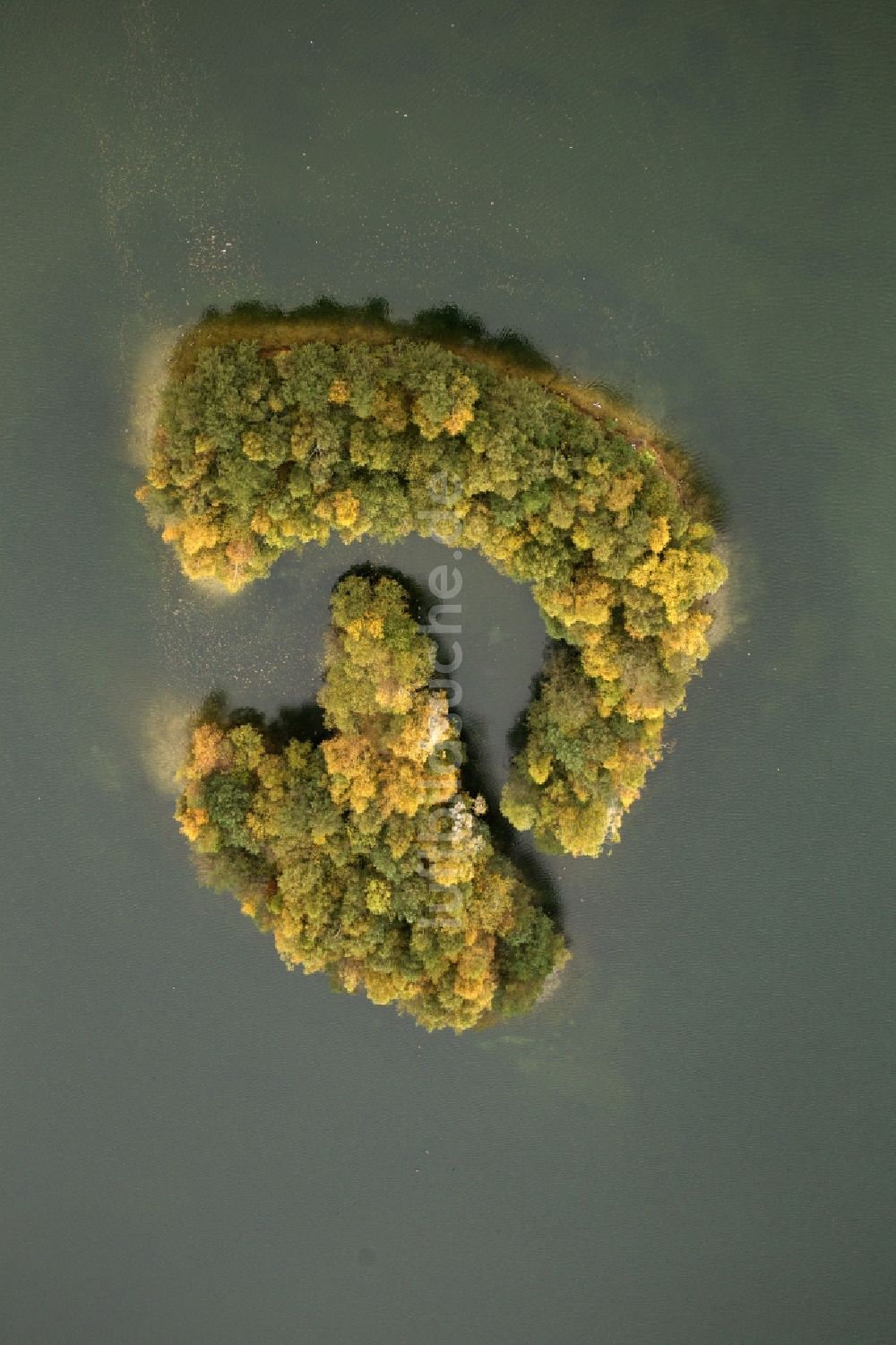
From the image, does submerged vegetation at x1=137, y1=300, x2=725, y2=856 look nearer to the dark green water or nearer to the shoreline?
the shoreline

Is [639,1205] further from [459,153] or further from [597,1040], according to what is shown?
[459,153]

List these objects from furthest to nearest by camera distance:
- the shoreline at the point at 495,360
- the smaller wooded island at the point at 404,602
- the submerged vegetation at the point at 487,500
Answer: the shoreline at the point at 495,360 < the smaller wooded island at the point at 404,602 < the submerged vegetation at the point at 487,500

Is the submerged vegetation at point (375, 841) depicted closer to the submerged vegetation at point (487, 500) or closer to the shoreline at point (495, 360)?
the submerged vegetation at point (487, 500)

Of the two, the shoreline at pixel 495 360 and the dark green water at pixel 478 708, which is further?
the shoreline at pixel 495 360

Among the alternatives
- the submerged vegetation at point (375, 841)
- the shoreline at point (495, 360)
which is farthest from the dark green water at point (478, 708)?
the submerged vegetation at point (375, 841)

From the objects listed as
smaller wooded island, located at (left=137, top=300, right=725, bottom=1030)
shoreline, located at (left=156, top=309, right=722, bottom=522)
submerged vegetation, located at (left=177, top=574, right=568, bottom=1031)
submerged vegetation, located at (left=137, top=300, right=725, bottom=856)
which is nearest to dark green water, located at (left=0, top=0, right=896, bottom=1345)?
shoreline, located at (left=156, top=309, right=722, bottom=522)

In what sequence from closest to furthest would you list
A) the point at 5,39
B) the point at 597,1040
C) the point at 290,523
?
the point at 290,523 → the point at 5,39 → the point at 597,1040

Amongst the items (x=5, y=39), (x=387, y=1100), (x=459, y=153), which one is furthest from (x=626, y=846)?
(x=5, y=39)

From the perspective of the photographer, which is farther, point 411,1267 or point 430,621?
point 411,1267
